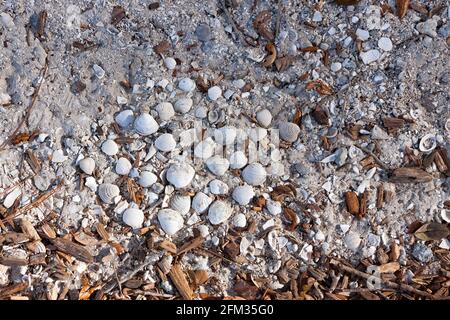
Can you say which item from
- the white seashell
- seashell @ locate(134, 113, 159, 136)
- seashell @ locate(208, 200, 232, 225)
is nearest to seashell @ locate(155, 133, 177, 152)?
seashell @ locate(134, 113, 159, 136)

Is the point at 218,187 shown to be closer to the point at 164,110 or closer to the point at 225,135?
the point at 225,135

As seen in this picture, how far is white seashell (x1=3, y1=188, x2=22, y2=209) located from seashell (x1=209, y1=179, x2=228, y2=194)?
0.67m

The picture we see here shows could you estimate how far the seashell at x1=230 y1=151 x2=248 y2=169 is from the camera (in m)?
1.78

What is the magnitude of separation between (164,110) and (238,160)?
32 cm

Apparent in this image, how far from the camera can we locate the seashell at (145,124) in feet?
5.86

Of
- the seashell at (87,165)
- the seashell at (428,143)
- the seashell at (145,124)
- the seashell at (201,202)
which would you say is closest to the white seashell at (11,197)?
the seashell at (87,165)

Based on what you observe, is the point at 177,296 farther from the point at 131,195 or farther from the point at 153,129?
the point at 153,129

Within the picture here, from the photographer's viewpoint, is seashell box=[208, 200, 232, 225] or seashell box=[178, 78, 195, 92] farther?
seashell box=[178, 78, 195, 92]

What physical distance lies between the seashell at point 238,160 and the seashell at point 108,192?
41 centimetres

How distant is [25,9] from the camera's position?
1.90m

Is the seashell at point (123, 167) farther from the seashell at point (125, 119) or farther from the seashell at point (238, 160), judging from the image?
the seashell at point (238, 160)

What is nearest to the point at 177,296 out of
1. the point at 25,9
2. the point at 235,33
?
A: the point at 235,33

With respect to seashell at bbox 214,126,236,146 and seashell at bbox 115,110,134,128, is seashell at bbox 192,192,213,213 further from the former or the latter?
seashell at bbox 115,110,134,128

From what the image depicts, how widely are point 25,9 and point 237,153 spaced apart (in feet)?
3.14
